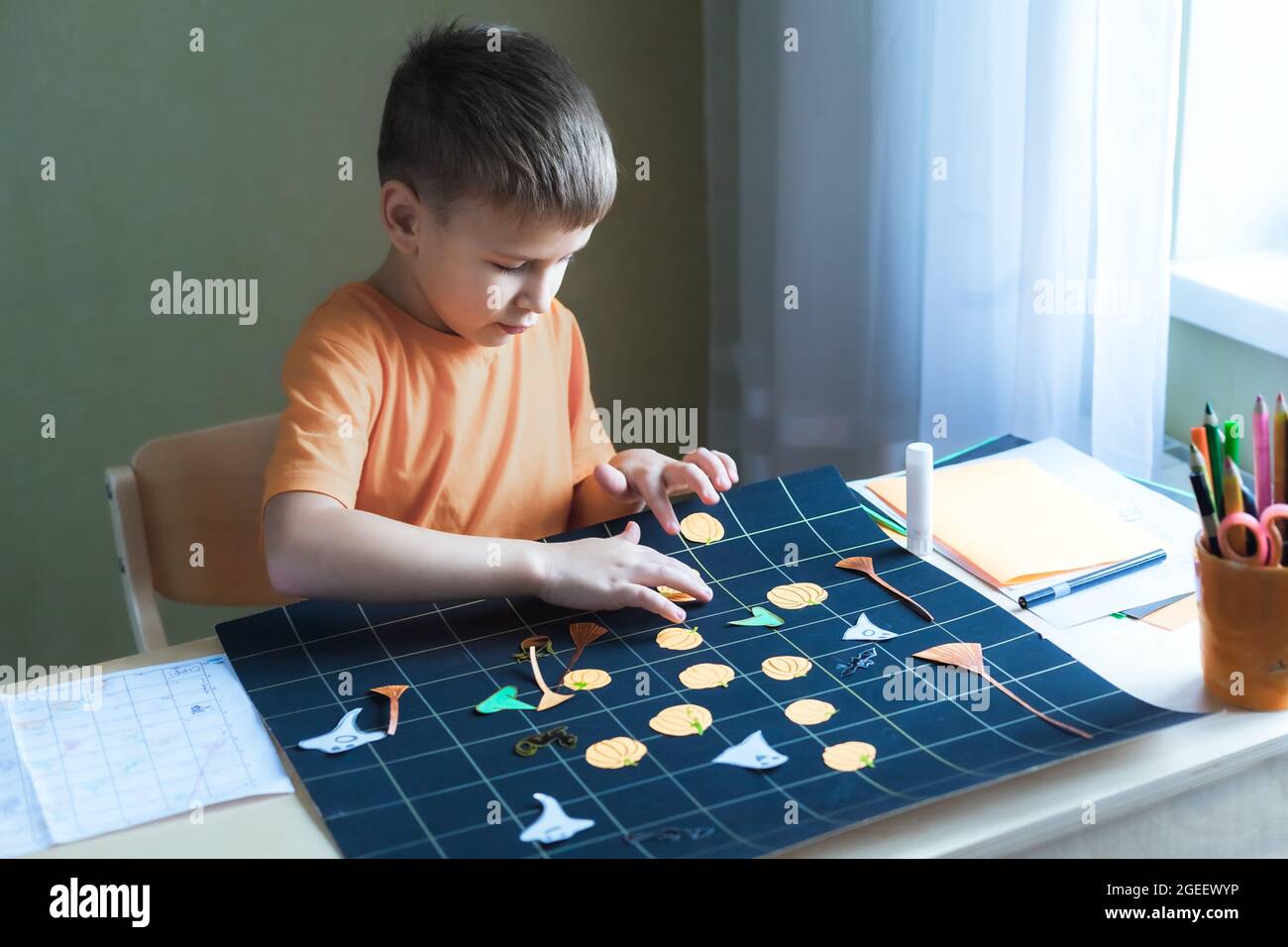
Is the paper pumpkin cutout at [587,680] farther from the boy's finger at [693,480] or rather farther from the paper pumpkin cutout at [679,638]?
the boy's finger at [693,480]

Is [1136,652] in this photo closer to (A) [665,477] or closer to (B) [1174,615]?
(B) [1174,615]

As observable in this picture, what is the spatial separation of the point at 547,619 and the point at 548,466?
0.35m

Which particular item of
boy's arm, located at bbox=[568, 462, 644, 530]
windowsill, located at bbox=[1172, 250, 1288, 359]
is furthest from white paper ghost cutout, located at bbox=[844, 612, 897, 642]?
windowsill, located at bbox=[1172, 250, 1288, 359]

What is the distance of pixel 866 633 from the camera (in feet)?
3.33

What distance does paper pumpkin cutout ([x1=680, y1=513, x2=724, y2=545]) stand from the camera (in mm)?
1168

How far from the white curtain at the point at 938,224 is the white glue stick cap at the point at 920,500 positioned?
0.45 metres

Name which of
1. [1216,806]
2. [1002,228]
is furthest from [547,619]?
[1002,228]

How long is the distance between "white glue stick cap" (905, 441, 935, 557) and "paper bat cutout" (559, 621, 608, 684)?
29cm

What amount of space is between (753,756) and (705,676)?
0.11 meters

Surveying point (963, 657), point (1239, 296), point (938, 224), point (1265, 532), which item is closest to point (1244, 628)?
point (1265, 532)

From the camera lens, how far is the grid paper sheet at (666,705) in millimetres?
814

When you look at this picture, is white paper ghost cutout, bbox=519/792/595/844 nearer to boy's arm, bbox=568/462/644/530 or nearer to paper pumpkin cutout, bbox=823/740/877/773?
paper pumpkin cutout, bbox=823/740/877/773

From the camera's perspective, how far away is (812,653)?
989mm

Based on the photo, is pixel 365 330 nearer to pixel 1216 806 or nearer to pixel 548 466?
pixel 548 466
